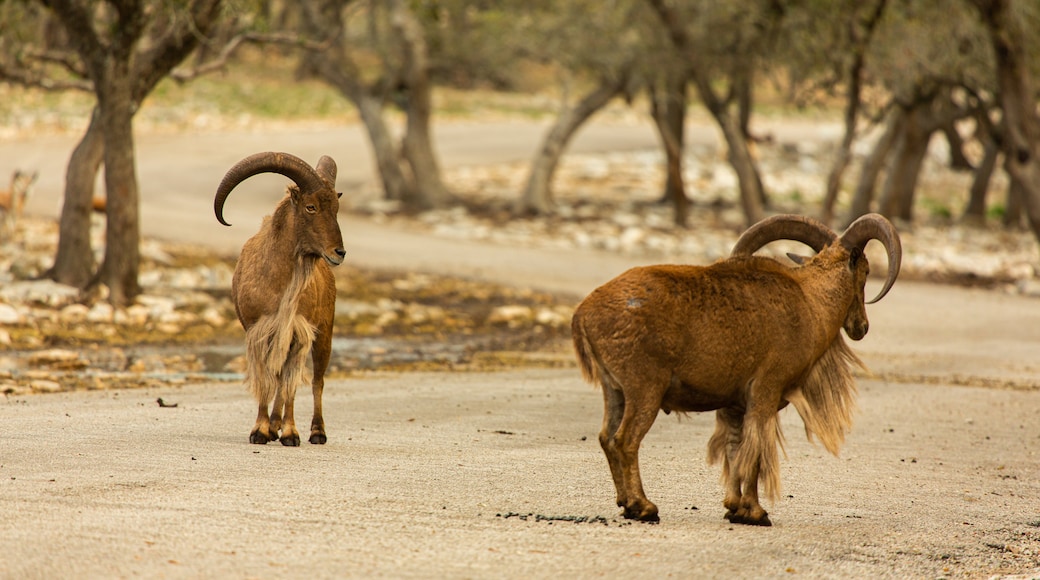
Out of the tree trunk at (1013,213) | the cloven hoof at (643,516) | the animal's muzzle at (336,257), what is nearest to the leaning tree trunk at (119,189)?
the animal's muzzle at (336,257)

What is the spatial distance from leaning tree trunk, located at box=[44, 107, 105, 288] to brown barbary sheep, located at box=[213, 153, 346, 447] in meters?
8.49

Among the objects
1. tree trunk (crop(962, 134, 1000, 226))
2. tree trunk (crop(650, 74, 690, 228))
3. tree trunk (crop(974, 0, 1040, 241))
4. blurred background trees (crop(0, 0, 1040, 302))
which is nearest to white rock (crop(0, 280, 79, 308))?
blurred background trees (crop(0, 0, 1040, 302))

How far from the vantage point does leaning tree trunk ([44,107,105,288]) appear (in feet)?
53.8

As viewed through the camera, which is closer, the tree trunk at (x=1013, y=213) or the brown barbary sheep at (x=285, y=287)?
the brown barbary sheep at (x=285, y=287)

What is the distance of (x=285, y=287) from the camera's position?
28.2 feet

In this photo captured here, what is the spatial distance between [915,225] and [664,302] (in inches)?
942

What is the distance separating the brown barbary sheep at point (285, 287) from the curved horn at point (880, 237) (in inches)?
129

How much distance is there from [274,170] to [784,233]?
3370 millimetres

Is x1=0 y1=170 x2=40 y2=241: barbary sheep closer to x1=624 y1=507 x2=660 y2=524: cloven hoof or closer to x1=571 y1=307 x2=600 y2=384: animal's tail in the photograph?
x1=571 y1=307 x2=600 y2=384: animal's tail

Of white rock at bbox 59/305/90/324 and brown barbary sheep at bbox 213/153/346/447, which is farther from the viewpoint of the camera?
white rock at bbox 59/305/90/324

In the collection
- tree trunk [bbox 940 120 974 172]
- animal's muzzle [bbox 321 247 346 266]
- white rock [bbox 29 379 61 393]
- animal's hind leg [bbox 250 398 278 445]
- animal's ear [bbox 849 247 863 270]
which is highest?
tree trunk [bbox 940 120 974 172]

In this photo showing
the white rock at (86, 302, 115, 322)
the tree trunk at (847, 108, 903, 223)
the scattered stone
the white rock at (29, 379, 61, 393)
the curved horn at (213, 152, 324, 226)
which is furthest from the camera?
the tree trunk at (847, 108, 903, 223)

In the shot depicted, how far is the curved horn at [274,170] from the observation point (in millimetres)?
8406

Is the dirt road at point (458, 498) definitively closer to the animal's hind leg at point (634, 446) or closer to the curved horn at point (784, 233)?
the animal's hind leg at point (634, 446)
